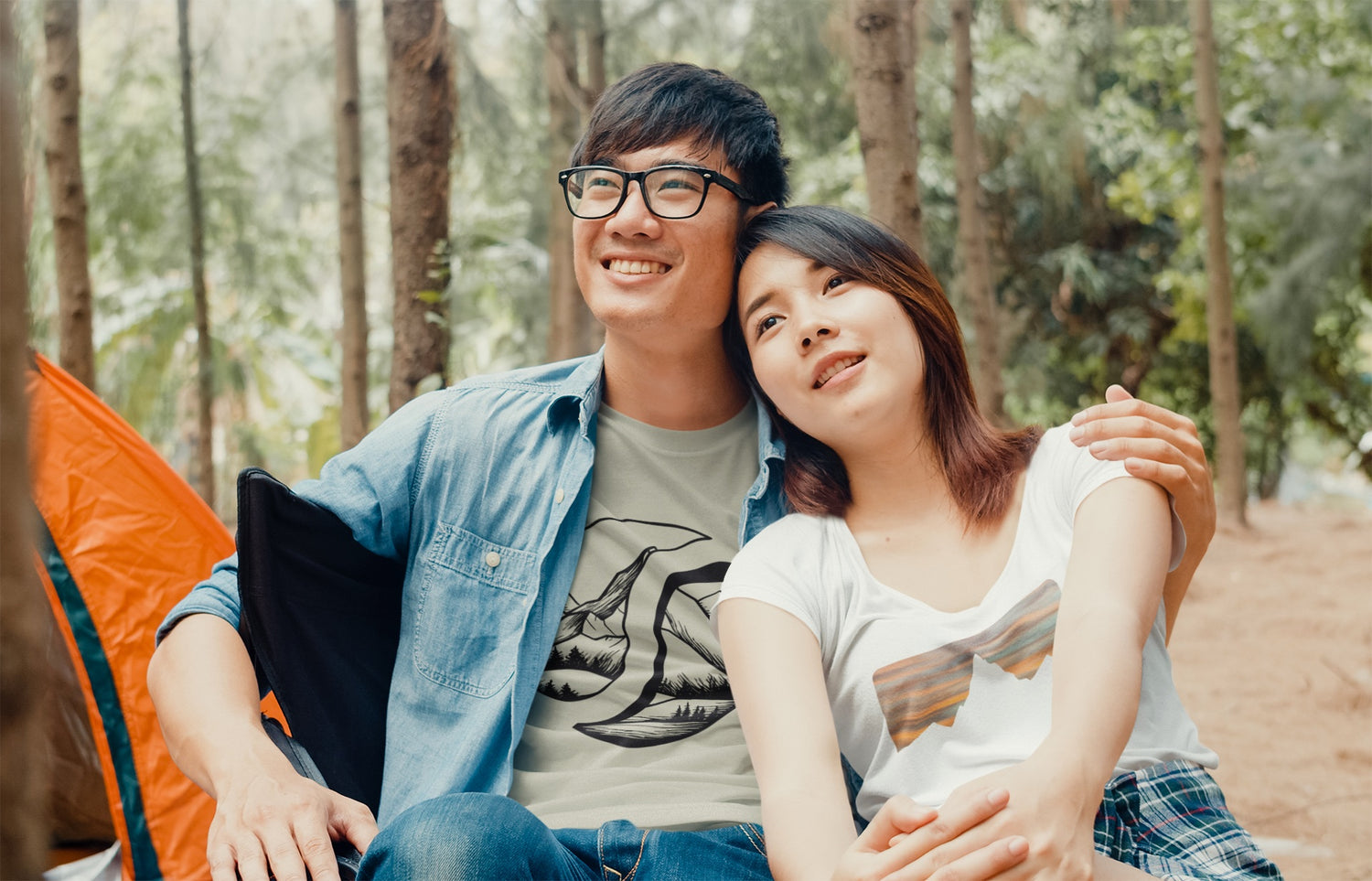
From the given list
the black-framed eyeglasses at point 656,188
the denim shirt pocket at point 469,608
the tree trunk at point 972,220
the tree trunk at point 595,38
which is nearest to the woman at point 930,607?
the black-framed eyeglasses at point 656,188

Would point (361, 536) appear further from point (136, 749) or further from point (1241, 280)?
point (1241, 280)

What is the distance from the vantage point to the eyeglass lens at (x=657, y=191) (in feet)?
6.64

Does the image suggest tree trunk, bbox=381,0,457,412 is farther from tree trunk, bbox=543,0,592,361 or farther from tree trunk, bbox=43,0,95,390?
tree trunk, bbox=543,0,592,361

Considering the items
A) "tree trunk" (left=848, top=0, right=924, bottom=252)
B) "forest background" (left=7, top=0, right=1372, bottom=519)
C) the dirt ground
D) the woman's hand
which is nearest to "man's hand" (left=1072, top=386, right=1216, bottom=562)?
the woman's hand

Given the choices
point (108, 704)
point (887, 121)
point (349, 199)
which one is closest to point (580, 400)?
point (108, 704)

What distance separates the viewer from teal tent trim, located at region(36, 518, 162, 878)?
265 centimetres

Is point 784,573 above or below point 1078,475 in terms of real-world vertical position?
below

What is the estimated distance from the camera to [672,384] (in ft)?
7.04

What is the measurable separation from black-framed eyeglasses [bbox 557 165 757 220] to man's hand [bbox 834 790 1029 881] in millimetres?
1092

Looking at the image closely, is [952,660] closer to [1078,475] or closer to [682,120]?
[1078,475]

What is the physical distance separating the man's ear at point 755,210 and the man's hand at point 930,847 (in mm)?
1120

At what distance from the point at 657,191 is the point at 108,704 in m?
1.81

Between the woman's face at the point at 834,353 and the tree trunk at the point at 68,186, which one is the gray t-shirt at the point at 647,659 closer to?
the woman's face at the point at 834,353

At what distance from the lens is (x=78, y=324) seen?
203 inches
